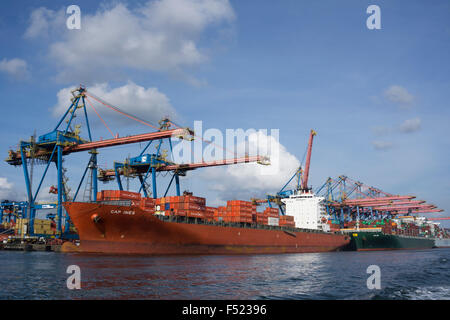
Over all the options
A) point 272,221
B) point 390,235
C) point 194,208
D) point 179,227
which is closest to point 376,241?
point 390,235

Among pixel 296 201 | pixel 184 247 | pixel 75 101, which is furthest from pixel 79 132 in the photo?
→ pixel 296 201

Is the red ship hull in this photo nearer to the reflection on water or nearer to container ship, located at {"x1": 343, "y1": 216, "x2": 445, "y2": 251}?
the reflection on water

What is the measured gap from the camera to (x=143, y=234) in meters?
31.3

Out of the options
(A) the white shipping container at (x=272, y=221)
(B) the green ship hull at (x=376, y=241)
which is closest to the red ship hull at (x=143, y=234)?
(A) the white shipping container at (x=272, y=221)


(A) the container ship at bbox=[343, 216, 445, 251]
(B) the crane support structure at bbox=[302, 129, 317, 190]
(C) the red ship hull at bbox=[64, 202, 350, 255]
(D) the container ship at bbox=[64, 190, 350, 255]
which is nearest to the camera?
(C) the red ship hull at bbox=[64, 202, 350, 255]

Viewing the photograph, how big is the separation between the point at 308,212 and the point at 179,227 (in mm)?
31647

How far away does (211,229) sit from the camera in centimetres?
3688

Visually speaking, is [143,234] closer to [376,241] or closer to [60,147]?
[60,147]

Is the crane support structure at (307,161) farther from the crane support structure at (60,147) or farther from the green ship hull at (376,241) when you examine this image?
the crane support structure at (60,147)

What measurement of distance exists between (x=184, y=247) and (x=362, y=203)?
63.9m

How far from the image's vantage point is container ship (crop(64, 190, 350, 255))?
97.9 feet

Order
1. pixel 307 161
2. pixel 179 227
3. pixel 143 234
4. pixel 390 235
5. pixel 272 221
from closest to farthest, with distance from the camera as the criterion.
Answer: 1. pixel 143 234
2. pixel 179 227
3. pixel 272 221
4. pixel 390 235
5. pixel 307 161

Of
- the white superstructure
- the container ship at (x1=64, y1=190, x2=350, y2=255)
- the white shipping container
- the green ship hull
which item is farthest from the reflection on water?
the green ship hull
